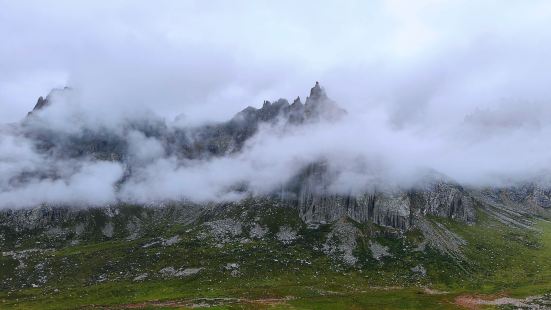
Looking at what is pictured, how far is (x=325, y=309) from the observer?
19975 centimetres

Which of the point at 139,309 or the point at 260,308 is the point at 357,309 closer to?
the point at 260,308

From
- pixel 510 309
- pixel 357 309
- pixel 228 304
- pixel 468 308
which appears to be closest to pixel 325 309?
pixel 357 309

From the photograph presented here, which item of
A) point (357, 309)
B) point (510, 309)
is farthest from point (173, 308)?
point (510, 309)

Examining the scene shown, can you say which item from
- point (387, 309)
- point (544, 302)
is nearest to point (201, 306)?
point (387, 309)

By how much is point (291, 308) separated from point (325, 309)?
13881 mm

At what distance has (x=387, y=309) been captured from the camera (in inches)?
7835

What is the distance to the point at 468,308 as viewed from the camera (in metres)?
197

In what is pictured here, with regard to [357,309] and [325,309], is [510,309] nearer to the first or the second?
[357,309]

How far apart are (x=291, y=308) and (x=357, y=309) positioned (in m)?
26.9

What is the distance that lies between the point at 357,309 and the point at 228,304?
52568mm

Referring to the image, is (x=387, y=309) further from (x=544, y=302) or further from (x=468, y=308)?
(x=544, y=302)

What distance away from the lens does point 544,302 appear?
19900 cm

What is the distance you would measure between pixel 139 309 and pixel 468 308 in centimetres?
13283

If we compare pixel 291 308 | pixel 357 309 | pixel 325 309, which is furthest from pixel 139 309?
pixel 357 309
